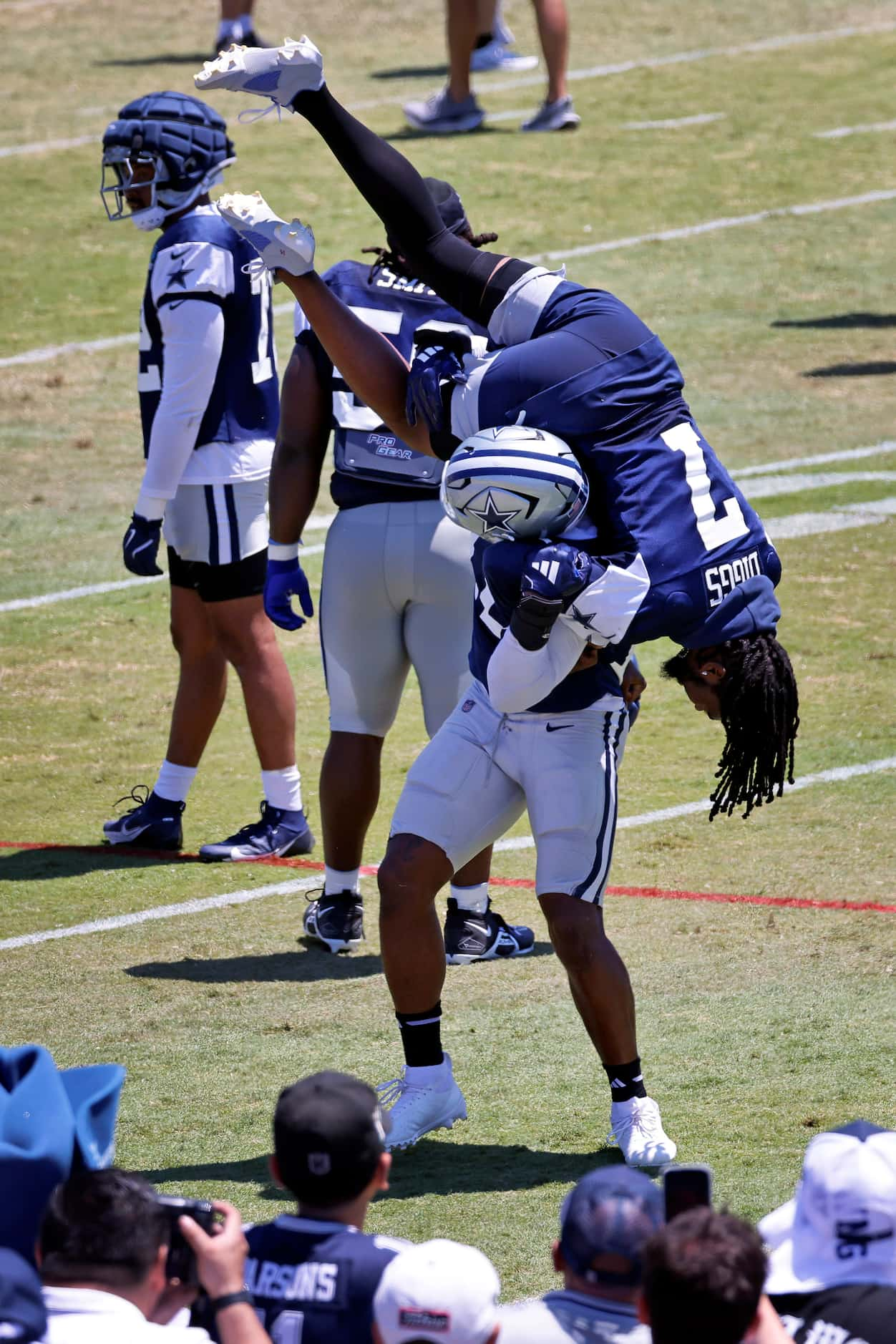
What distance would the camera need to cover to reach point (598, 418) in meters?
4.78

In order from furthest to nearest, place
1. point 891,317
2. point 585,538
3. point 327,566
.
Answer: point 891,317 < point 327,566 < point 585,538

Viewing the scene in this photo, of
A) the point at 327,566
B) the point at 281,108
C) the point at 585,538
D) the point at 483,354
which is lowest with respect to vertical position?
the point at 327,566

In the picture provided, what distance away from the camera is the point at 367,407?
20.1 feet

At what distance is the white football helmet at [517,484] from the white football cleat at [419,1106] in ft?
4.19

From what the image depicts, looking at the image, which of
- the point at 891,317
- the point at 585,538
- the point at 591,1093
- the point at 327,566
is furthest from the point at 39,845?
the point at 891,317

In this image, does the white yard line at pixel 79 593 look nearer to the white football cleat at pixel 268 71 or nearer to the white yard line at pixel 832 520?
the white yard line at pixel 832 520

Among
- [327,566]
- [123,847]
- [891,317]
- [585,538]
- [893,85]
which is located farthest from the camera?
[893,85]

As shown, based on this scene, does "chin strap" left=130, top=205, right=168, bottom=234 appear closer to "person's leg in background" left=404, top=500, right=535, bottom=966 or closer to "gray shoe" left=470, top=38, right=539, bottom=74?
"person's leg in background" left=404, top=500, right=535, bottom=966

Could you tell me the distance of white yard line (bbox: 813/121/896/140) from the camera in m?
20.2

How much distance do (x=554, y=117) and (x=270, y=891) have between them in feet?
Result: 44.7

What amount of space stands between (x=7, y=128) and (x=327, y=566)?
47.3 ft

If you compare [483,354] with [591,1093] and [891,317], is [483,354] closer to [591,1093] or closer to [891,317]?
[591,1093]

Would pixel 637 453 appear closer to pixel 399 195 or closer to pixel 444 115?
pixel 399 195

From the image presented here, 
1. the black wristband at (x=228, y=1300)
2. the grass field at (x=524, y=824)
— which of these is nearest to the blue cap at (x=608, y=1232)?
the black wristband at (x=228, y=1300)
